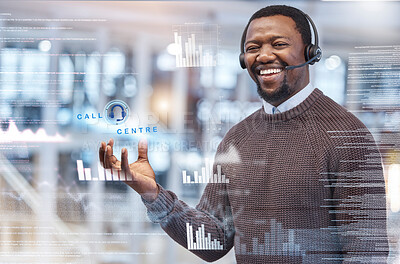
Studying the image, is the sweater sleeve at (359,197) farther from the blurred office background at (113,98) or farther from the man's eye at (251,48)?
the man's eye at (251,48)

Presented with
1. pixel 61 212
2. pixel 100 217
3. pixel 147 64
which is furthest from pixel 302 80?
pixel 61 212

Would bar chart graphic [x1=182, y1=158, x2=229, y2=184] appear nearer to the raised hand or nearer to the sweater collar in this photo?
the raised hand

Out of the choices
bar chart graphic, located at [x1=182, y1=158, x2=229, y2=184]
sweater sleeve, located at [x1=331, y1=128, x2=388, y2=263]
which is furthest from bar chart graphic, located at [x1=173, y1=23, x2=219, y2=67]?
sweater sleeve, located at [x1=331, y1=128, x2=388, y2=263]

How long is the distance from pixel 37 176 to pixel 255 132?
74 centimetres

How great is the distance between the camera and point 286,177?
1308 millimetres

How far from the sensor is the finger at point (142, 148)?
1437mm

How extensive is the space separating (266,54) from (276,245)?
23.1 inches

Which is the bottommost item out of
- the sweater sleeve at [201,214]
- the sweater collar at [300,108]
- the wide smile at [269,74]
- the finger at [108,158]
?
the sweater sleeve at [201,214]

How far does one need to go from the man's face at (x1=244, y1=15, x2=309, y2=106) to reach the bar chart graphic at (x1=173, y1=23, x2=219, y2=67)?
0.37 ft

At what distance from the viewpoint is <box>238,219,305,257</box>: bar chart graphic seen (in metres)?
1.35

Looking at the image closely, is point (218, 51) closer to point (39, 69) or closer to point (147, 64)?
point (147, 64)

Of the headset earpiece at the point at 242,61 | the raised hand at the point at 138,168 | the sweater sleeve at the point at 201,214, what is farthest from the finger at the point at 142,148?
the headset earpiece at the point at 242,61

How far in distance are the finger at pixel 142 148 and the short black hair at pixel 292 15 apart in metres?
0.46

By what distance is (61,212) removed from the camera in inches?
58.6
